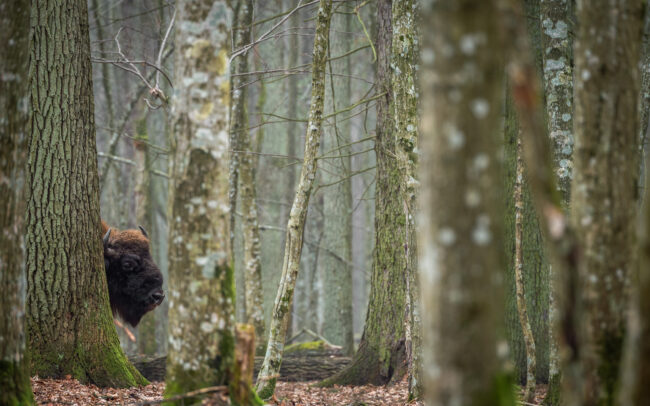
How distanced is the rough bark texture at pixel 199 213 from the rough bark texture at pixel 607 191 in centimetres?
261

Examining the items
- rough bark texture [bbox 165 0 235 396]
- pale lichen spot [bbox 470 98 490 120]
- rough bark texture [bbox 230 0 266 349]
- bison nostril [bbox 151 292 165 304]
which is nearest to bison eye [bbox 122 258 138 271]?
bison nostril [bbox 151 292 165 304]

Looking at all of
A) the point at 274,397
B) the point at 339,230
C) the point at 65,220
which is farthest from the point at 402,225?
the point at 339,230

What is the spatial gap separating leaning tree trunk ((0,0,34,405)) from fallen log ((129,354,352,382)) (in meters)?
5.46

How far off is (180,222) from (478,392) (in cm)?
264

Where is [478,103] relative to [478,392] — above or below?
above

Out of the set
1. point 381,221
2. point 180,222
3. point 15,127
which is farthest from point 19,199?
point 381,221

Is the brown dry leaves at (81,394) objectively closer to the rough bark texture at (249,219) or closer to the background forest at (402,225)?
the background forest at (402,225)

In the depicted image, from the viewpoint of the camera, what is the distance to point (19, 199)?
483cm

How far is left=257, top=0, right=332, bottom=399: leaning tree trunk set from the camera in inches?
299

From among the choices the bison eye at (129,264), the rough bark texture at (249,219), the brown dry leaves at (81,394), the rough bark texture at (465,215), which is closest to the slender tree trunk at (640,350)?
the rough bark texture at (465,215)

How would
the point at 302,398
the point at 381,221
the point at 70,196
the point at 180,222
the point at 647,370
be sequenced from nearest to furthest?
the point at 647,370 → the point at 180,222 → the point at 70,196 → the point at 302,398 → the point at 381,221

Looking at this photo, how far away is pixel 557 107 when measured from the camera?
320 inches

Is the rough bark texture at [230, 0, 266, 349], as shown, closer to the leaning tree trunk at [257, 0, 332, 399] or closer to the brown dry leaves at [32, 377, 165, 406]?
the leaning tree trunk at [257, 0, 332, 399]

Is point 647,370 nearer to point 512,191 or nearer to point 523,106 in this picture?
point 523,106
